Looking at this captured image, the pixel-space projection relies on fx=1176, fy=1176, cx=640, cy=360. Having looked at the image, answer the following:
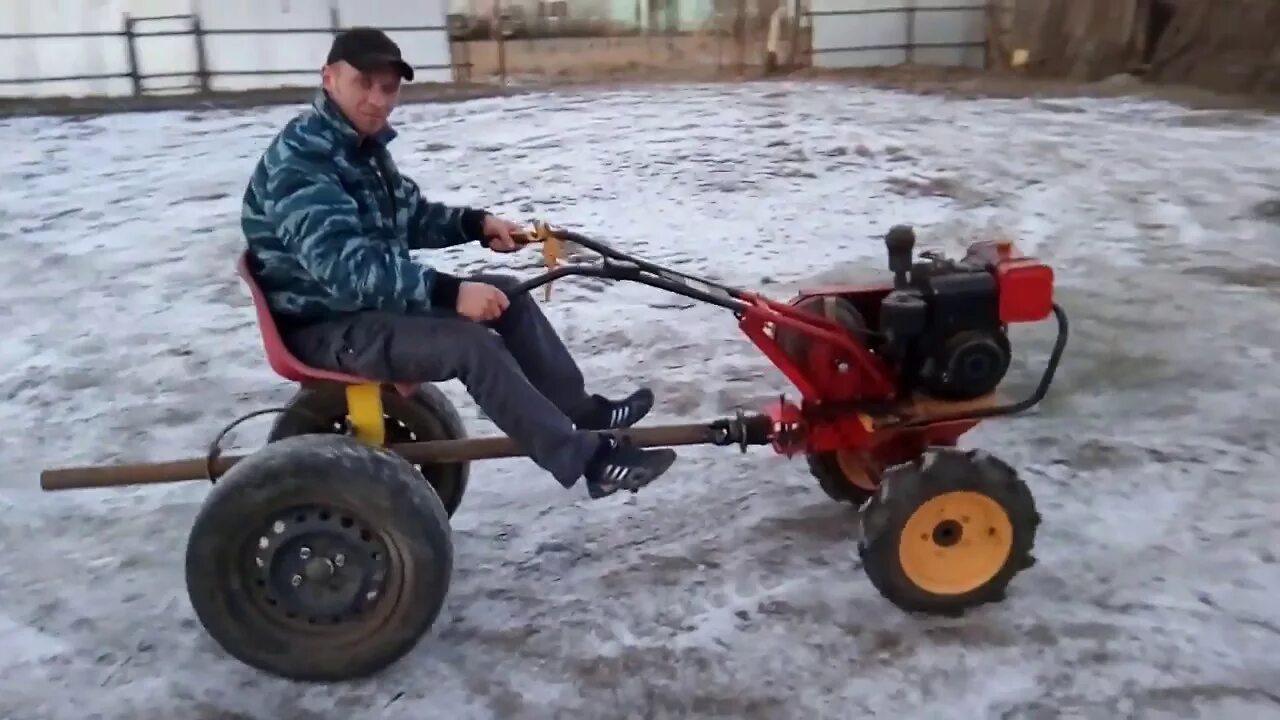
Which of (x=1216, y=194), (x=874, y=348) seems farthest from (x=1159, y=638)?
(x=1216, y=194)

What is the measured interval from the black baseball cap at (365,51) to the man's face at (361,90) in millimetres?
10

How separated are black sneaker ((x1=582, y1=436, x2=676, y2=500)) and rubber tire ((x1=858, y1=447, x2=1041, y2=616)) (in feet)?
1.35

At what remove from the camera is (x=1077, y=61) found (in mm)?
9547

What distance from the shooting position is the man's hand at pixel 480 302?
6.81ft

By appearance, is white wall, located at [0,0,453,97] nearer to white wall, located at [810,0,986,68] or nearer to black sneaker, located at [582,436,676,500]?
white wall, located at [810,0,986,68]

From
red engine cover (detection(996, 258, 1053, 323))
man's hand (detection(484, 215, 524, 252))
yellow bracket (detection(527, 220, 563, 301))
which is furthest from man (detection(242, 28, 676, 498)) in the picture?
red engine cover (detection(996, 258, 1053, 323))

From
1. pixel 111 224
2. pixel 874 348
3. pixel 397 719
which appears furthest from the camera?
pixel 111 224

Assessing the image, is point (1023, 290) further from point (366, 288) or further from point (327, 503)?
point (327, 503)

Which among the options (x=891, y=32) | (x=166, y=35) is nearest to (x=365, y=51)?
(x=166, y=35)

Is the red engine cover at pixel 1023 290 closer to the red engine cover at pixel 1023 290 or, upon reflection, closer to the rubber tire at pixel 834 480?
the red engine cover at pixel 1023 290

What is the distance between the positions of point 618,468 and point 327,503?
1.72 ft

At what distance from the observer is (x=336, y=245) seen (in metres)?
2.02

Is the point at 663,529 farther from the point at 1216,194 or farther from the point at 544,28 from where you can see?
the point at 544,28

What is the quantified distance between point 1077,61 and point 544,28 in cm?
437
